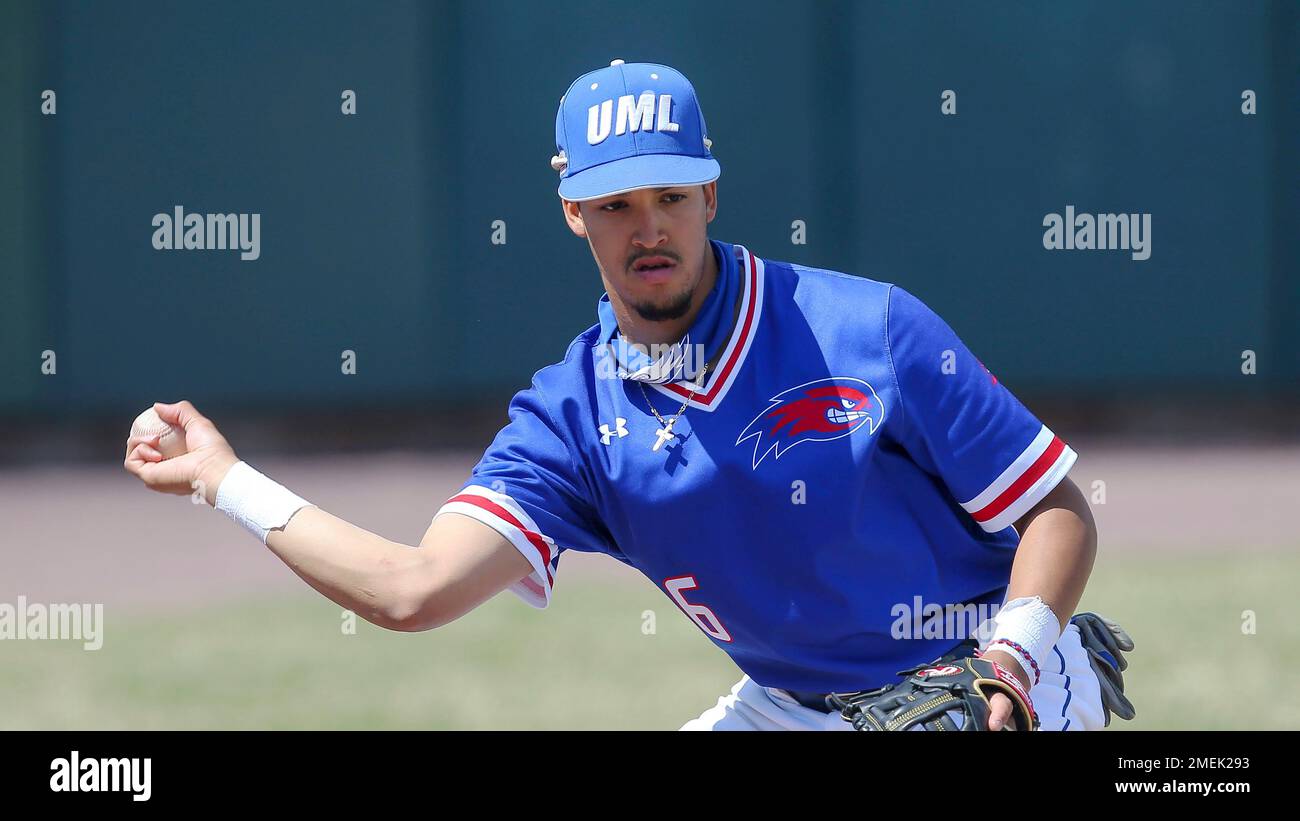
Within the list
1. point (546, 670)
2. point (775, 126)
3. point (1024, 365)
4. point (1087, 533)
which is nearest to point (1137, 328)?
point (1024, 365)

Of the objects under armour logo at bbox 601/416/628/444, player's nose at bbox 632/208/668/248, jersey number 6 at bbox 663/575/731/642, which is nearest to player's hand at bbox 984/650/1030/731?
jersey number 6 at bbox 663/575/731/642

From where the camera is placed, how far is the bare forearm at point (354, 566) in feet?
11.5

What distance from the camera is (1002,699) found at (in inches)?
130

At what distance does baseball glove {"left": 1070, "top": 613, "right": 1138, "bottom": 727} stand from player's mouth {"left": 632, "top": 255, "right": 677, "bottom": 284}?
50.9 inches

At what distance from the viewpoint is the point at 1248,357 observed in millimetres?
14930

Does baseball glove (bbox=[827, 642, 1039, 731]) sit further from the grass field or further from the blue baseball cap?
the grass field

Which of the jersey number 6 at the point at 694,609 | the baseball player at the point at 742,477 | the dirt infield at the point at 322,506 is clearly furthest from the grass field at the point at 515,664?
the baseball player at the point at 742,477

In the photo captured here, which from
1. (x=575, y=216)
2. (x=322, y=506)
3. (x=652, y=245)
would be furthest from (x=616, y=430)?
(x=322, y=506)

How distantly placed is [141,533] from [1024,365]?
7715mm

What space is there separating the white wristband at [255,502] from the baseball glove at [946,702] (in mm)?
1284

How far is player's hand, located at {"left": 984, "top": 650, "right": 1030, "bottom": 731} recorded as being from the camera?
10.7 feet

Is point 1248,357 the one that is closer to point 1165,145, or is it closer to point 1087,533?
point 1165,145

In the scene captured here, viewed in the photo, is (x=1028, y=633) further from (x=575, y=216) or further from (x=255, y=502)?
(x=255, y=502)

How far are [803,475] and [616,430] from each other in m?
0.46
